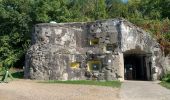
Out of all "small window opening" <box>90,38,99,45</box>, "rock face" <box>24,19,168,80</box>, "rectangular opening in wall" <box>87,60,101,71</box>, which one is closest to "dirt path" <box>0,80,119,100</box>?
"rock face" <box>24,19,168,80</box>

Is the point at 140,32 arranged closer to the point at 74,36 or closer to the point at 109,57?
the point at 109,57

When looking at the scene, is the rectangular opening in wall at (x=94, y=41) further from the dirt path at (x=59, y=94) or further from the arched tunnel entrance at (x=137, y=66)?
the dirt path at (x=59, y=94)

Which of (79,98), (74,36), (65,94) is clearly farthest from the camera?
(74,36)

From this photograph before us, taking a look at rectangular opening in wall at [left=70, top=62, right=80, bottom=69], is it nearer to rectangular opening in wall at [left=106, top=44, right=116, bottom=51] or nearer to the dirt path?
rectangular opening in wall at [left=106, top=44, right=116, bottom=51]

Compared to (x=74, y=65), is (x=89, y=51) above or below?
above

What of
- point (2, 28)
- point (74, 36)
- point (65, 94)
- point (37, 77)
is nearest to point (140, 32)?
point (74, 36)

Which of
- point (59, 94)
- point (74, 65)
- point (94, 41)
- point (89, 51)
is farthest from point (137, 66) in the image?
point (59, 94)

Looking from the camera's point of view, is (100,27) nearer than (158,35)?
Yes

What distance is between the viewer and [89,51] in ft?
93.9

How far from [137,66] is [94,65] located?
514cm

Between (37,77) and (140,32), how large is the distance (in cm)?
883

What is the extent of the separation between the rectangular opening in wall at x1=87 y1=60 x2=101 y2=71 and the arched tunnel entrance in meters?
3.13

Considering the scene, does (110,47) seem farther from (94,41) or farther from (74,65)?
(74,65)

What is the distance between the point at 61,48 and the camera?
28359mm
